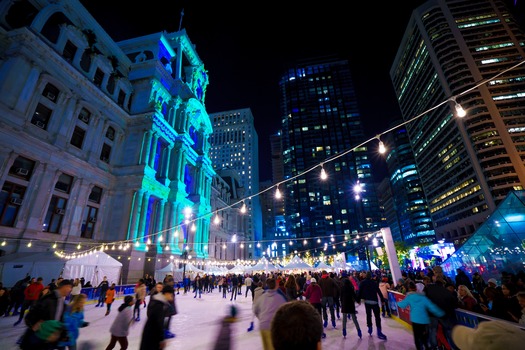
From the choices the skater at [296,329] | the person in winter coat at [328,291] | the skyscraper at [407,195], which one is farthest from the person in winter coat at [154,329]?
the skyscraper at [407,195]

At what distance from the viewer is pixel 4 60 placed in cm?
2011

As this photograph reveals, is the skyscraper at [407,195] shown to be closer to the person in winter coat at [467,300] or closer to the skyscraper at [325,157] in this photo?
the skyscraper at [325,157]

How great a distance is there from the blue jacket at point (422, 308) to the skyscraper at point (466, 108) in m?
72.3

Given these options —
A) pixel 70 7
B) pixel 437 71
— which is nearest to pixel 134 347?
pixel 70 7

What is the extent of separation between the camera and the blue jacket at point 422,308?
19.1 feet

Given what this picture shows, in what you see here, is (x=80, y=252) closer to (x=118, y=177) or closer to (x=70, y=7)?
(x=118, y=177)

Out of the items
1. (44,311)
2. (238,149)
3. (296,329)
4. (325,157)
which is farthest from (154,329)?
(325,157)

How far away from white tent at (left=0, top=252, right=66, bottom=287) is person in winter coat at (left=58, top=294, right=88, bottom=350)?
53.6 feet

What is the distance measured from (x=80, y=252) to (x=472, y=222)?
90.8 meters

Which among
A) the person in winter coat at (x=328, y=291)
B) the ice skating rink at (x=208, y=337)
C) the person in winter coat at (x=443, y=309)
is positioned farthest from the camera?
the person in winter coat at (x=328, y=291)

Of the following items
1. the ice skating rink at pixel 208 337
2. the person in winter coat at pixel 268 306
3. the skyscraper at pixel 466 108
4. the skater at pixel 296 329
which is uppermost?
the skyscraper at pixel 466 108

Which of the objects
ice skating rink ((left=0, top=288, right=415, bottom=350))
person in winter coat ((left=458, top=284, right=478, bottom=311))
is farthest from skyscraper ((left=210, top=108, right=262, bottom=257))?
person in winter coat ((left=458, top=284, right=478, bottom=311))

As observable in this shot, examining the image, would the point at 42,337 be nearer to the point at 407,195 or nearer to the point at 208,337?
the point at 208,337

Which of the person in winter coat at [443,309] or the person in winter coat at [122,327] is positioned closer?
the person in winter coat at [122,327]
